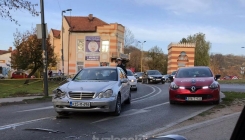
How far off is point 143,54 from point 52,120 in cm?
7226

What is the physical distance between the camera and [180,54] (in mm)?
63844

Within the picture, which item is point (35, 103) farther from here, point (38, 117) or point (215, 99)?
point (215, 99)

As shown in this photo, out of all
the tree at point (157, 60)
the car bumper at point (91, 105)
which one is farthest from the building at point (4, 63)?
the car bumper at point (91, 105)

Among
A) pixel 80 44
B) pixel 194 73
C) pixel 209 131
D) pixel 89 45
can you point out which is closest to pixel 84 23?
pixel 80 44

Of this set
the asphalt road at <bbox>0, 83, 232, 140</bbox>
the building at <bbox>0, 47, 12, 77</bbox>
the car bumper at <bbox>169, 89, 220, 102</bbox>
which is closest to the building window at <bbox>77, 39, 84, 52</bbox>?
the building at <bbox>0, 47, 12, 77</bbox>

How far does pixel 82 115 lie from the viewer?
26.8ft

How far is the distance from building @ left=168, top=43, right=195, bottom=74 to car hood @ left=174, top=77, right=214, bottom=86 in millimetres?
53309

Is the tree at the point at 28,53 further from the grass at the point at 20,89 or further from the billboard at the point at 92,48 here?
the billboard at the point at 92,48

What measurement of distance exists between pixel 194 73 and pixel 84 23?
4161 cm

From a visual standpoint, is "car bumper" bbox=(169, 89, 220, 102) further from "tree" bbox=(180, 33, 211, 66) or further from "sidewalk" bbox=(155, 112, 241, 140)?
"tree" bbox=(180, 33, 211, 66)

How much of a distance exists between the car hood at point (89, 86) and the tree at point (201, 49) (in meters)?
61.8

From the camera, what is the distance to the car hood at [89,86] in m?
7.64

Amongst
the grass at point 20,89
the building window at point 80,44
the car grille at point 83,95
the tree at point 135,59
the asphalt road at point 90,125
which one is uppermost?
the building window at point 80,44

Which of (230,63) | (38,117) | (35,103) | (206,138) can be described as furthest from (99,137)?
(230,63)
